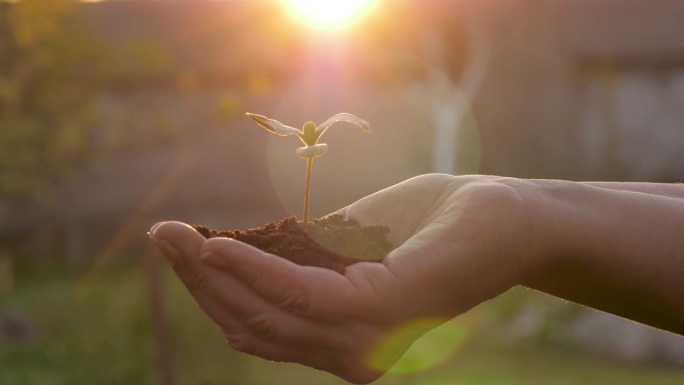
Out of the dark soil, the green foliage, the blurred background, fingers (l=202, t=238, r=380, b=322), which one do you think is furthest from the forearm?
the blurred background

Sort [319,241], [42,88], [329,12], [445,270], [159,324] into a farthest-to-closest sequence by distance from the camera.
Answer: [329,12]
[42,88]
[159,324]
[319,241]
[445,270]

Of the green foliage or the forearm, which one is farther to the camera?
the green foliage

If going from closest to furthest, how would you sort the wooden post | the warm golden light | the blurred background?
the wooden post → the blurred background → the warm golden light

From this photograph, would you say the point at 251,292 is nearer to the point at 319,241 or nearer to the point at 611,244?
the point at 319,241

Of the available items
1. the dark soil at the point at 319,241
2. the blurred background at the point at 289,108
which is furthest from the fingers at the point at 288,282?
the blurred background at the point at 289,108

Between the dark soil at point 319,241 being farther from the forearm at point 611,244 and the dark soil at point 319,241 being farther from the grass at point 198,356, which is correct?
the grass at point 198,356

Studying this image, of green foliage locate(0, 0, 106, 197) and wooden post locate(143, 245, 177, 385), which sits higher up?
green foliage locate(0, 0, 106, 197)

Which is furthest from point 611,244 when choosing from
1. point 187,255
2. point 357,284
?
point 187,255

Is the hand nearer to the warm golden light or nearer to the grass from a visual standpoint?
the grass
